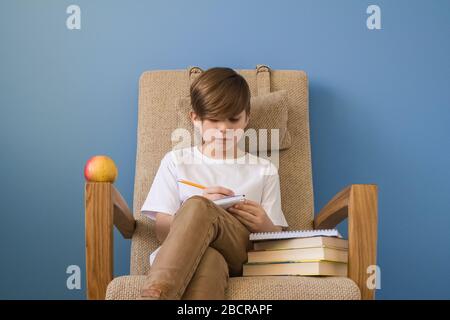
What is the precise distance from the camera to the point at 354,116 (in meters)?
2.03

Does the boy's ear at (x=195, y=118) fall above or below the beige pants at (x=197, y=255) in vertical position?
above

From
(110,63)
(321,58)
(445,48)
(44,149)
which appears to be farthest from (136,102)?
(445,48)

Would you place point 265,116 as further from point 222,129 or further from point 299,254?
point 299,254

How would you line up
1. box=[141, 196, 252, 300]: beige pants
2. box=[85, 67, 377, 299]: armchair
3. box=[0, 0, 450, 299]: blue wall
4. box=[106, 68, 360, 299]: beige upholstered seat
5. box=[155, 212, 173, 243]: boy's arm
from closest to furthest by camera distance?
box=[141, 196, 252, 300]: beige pants, box=[85, 67, 377, 299]: armchair, box=[155, 212, 173, 243]: boy's arm, box=[106, 68, 360, 299]: beige upholstered seat, box=[0, 0, 450, 299]: blue wall

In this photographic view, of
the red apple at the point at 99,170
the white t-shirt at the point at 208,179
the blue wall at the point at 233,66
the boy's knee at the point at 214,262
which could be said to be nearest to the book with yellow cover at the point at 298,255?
the boy's knee at the point at 214,262

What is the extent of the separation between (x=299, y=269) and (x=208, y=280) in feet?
0.84

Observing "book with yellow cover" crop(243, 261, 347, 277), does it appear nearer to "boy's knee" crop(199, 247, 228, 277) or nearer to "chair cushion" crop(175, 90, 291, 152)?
"boy's knee" crop(199, 247, 228, 277)

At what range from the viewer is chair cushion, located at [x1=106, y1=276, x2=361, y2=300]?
1221 mm

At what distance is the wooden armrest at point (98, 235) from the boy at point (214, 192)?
105 mm

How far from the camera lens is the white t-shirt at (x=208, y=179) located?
5.38ft

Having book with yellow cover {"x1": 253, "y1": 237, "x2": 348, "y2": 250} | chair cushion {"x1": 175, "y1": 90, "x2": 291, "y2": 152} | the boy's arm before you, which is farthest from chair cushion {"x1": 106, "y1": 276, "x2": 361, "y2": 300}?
chair cushion {"x1": 175, "y1": 90, "x2": 291, "y2": 152}

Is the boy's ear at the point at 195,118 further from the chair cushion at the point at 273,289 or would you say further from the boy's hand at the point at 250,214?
the chair cushion at the point at 273,289

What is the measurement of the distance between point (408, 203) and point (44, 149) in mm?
1129

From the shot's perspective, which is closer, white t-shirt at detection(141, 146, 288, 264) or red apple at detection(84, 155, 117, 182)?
red apple at detection(84, 155, 117, 182)
